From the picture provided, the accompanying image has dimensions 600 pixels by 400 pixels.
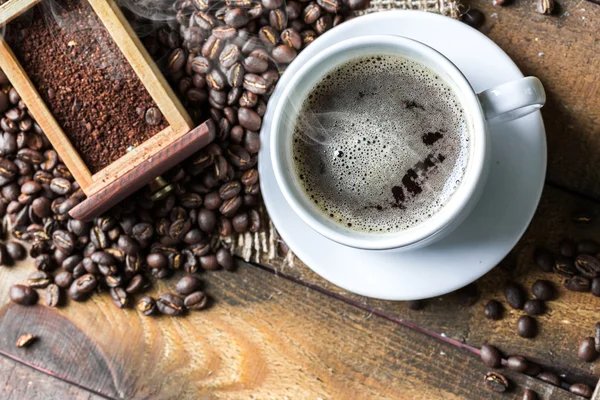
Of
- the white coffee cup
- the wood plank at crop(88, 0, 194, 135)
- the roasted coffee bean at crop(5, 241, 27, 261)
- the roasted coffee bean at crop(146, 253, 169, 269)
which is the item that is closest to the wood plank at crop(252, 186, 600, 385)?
the white coffee cup

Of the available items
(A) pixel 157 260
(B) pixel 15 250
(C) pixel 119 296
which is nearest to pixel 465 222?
(A) pixel 157 260

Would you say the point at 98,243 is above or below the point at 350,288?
above

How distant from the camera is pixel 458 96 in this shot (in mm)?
1124

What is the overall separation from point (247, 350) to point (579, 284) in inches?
28.1

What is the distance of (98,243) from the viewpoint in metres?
1.49

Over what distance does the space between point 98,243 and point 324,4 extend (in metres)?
0.70

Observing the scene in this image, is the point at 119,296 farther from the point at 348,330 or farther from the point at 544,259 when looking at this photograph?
the point at 544,259

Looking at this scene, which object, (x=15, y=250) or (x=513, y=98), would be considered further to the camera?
(x=15, y=250)

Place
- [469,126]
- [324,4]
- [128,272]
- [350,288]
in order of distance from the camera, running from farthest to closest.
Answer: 1. [128,272]
2. [324,4]
3. [350,288]
4. [469,126]

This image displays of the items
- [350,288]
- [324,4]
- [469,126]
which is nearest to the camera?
[469,126]

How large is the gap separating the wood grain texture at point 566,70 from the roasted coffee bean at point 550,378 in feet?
1.24

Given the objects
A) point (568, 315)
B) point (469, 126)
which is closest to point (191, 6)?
point (469, 126)

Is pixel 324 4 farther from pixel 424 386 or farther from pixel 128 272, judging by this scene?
pixel 424 386

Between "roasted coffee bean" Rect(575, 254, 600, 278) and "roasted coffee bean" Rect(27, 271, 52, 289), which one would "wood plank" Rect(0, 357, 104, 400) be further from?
"roasted coffee bean" Rect(575, 254, 600, 278)
